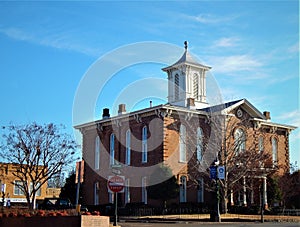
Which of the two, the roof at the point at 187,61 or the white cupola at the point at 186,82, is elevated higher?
the roof at the point at 187,61

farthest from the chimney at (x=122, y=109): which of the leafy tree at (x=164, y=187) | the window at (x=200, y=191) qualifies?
the window at (x=200, y=191)

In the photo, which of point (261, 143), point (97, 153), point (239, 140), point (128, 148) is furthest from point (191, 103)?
point (97, 153)

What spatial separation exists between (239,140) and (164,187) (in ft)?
26.0

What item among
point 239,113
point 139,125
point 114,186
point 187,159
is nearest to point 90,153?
point 139,125

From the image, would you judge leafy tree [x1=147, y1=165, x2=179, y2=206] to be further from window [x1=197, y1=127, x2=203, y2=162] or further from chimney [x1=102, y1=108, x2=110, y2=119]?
chimney [x1=102, y1=108, x2=110, y2=119]

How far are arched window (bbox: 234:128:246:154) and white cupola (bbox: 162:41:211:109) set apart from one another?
14.7 ft

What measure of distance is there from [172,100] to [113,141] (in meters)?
7.52

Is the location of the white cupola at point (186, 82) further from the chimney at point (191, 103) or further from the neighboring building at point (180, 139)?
the chimney at point (191, 103)

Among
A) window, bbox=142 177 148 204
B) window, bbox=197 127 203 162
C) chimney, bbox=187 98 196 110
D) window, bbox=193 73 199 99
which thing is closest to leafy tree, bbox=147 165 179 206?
window, bbox=142 177 148 204

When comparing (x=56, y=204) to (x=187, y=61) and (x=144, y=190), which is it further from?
(x=187, y=61)

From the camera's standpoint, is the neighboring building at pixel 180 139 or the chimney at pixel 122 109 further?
the chimney at pixel 122 109

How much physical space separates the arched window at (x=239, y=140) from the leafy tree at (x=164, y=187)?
638cm

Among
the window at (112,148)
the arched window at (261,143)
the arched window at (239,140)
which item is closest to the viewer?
the arched window at (239,140)

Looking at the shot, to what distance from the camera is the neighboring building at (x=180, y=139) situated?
163 feet
